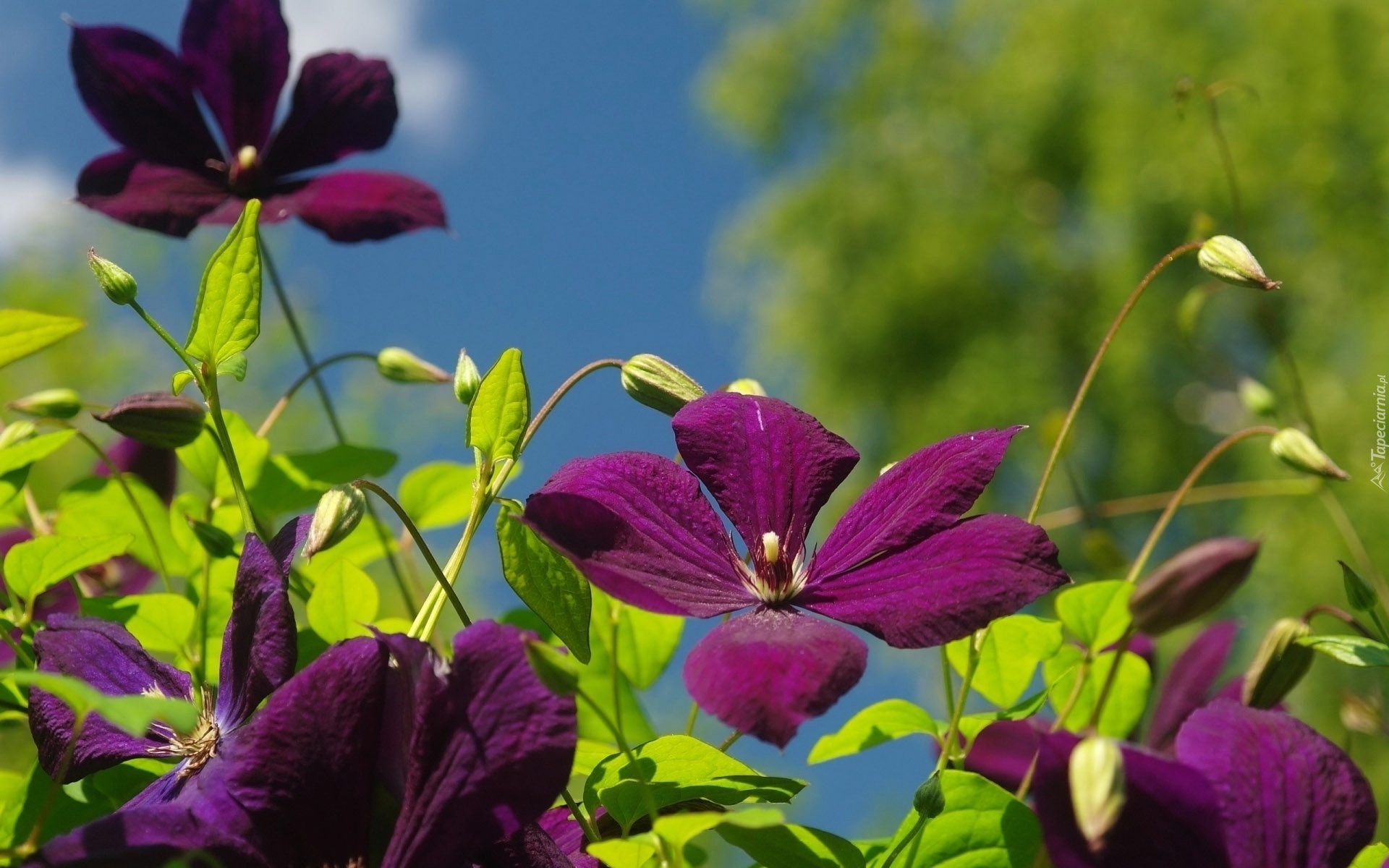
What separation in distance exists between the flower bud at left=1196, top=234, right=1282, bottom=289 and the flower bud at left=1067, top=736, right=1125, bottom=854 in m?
0.30

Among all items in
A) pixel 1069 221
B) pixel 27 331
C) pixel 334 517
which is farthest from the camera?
pixel 1069 221

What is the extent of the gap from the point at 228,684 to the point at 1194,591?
14.5 inches

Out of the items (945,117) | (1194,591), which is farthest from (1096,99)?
(1194,591)

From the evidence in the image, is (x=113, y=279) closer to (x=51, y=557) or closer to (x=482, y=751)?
(x=51, y=557)

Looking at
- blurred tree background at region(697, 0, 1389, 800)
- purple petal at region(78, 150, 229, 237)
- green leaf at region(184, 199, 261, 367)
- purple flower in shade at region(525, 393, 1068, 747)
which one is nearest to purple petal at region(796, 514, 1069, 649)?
purple flower in shade at region(525, 393, 1068, 747)

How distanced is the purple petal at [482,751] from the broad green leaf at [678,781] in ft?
0.24

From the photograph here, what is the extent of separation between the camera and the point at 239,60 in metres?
0.74

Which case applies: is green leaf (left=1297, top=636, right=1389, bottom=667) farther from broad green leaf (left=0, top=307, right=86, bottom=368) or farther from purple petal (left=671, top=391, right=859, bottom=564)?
broad green leaf (left=0, top=307, right=86, bottom=368)

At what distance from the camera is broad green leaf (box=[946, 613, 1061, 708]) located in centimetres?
52

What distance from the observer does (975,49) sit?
33.3 feet

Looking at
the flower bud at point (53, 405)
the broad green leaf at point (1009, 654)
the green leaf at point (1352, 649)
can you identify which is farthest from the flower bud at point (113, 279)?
the green leaf at point (1352, 649)

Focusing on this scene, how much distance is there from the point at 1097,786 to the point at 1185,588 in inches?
8.7

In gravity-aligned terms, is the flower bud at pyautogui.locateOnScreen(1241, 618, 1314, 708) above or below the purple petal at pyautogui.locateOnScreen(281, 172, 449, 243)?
below

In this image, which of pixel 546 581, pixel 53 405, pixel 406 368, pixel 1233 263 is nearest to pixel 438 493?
pixel 406 368
